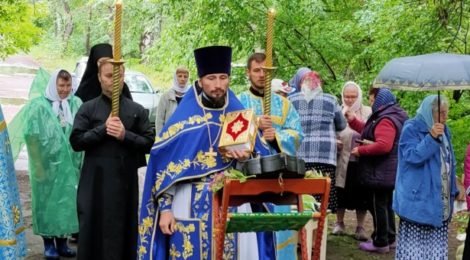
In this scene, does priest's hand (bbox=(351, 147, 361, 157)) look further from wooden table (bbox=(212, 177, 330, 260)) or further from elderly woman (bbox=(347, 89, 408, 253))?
wooden table (bbox=(212, 177, 330, 260))

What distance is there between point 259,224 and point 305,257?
397mm

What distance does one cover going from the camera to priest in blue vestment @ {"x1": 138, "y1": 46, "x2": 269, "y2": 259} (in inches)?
177

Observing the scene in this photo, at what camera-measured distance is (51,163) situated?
23.2ft

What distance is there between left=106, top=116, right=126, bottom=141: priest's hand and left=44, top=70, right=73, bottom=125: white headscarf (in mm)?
1874

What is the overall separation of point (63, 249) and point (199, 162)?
10.5 feet

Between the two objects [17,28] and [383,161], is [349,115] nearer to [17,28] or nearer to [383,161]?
[383,161]

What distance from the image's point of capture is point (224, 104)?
15.2 feet

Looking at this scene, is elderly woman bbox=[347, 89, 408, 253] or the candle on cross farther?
elderly woman bbox=[347, 89, 408, 253]

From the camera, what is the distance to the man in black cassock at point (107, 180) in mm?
5781

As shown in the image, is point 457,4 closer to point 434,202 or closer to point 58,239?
point 434,202

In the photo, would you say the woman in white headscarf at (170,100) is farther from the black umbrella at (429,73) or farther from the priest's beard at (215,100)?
the priest's beard at (215,100)

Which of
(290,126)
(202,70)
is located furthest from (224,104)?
(290,126)

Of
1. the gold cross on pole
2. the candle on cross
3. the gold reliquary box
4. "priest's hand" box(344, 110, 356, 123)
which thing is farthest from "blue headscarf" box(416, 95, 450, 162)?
the candle on cross

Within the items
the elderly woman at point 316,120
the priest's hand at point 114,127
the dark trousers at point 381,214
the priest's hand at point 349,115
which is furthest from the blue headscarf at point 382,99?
the priest's hand at point 114,127
